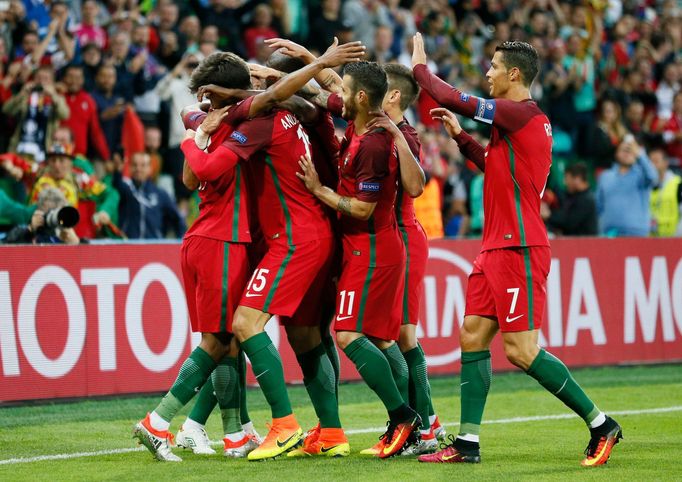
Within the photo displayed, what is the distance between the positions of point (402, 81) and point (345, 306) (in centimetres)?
164

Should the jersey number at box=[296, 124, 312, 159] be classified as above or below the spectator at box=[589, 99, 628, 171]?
above

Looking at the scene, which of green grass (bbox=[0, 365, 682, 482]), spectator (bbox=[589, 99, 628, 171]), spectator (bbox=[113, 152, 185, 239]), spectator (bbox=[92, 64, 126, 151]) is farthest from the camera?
spectator (bbox=[589, 99, 628, 171])

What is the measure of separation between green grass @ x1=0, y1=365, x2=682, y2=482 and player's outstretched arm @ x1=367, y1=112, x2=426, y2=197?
65.2 inches

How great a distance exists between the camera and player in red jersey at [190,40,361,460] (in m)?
7.36

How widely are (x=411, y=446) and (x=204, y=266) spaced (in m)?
1.69

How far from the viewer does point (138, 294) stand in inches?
430

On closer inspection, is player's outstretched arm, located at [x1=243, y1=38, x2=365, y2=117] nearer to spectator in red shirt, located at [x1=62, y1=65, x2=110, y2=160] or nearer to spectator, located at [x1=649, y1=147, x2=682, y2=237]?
spectator in red shirt, located at [x1=62, y1=65, x2=110, y2=160]

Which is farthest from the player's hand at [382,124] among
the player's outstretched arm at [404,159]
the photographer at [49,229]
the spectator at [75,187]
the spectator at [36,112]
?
the spectator at [36,112]

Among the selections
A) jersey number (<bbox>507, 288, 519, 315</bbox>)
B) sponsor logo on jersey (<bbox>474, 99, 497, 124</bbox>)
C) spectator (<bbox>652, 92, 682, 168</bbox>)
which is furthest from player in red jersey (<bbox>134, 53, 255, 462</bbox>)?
spectator (<bbox>652, 92, 682, 168</bbox>)

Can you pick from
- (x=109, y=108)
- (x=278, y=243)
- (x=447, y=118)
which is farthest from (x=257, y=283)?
(x=109, y=108)

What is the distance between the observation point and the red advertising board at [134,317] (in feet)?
33.8

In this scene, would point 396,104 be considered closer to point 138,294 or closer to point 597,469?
point 597,469

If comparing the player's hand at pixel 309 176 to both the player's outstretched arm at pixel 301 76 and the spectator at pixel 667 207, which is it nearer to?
the player's outstretched arm at pixel 301 76

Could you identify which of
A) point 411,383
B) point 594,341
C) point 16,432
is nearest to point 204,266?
point 411,383
